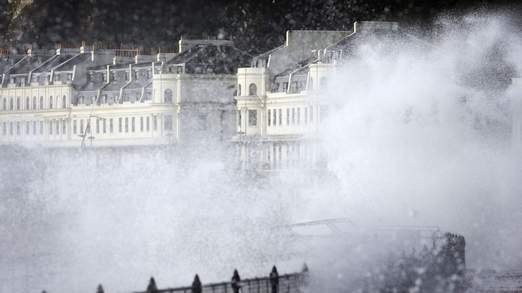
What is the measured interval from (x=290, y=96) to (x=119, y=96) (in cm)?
1657

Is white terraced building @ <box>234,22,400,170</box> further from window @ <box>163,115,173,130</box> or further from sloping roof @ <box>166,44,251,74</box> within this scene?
window @ <box>163,115,173,130</box>

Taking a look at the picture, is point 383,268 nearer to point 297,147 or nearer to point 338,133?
point 338,133

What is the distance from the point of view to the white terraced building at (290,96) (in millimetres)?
90625

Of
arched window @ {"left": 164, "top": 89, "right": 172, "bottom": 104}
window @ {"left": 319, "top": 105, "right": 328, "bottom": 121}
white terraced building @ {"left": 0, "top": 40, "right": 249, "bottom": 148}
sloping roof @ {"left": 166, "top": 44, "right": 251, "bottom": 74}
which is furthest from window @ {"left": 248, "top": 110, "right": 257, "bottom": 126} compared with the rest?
window @ {"left": 319, "top": 105, "right": 328, "bottom": 121}

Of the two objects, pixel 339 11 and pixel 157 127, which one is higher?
pixel 339 11

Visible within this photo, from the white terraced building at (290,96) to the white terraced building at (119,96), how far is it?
3.61m

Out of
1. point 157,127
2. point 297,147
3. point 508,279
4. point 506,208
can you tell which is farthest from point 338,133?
point 508,279

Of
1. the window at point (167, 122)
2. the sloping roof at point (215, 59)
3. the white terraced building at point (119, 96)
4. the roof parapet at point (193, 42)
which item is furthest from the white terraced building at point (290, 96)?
the roof parapet at point (193, 42)

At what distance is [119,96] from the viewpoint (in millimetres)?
109250

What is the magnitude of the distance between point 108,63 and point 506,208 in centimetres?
4999

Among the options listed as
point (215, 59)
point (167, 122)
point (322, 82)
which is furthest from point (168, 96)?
point (322, 82)

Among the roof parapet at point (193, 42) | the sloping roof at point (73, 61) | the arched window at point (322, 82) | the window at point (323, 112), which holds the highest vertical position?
the roof parapet at point (193, 42)

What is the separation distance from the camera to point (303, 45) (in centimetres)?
9975

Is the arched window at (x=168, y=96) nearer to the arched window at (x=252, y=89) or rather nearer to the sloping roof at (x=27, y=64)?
the arched window at (x=252, y=89)
